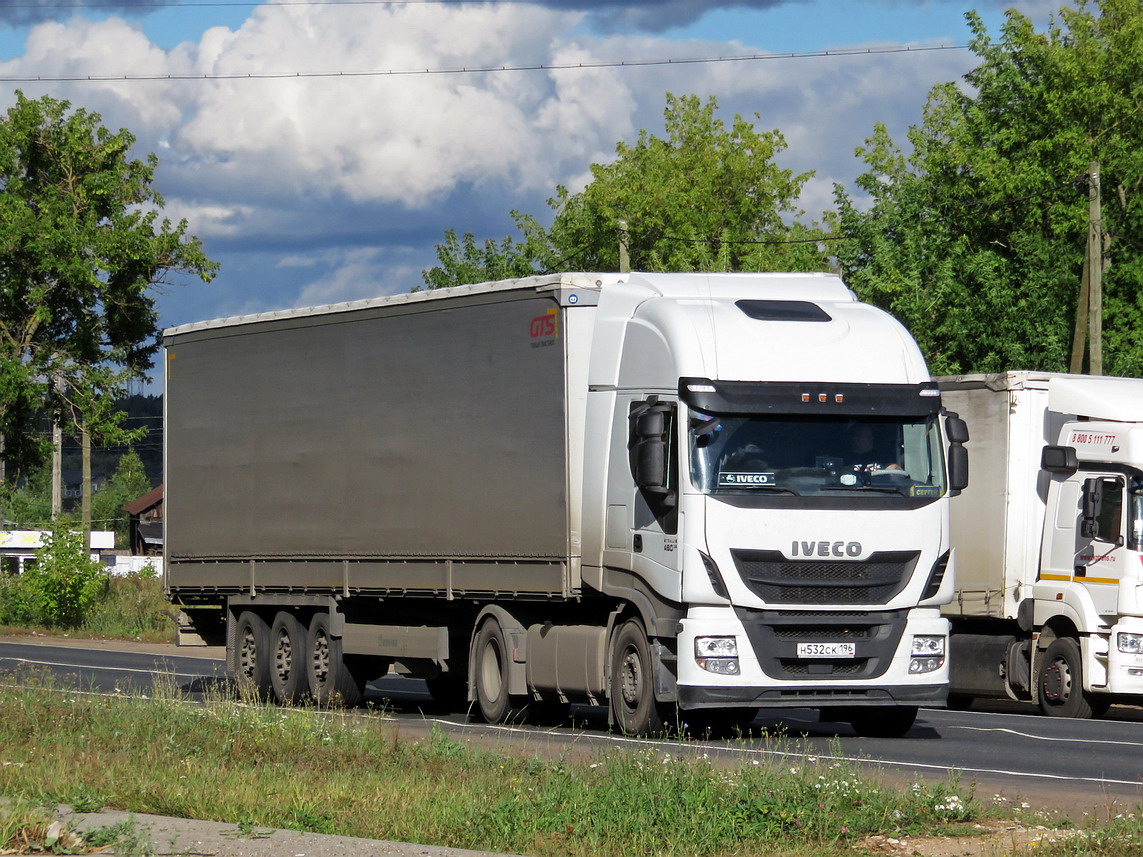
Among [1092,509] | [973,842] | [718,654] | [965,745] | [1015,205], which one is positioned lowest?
[965,745]

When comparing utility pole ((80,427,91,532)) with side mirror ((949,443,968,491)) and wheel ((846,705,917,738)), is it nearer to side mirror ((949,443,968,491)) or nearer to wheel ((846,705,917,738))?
wheel ((846,705,917,738))

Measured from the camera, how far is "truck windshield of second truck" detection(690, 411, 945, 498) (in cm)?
1433

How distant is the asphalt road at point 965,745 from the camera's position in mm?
11875

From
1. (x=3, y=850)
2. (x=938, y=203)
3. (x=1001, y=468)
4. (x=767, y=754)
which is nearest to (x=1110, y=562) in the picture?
(x=1001, y=468)

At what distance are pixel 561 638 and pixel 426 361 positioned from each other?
3.27m

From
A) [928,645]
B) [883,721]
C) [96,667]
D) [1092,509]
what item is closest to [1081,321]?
[1092,509]

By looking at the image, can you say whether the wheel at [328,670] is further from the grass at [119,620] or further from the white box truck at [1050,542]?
the grass at [119,620]

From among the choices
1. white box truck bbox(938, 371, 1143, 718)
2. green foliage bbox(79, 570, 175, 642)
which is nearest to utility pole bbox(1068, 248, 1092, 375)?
white box truck bbox(938, 371, 1143, 718)

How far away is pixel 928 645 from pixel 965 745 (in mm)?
1114

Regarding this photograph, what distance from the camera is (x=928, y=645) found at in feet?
48.2

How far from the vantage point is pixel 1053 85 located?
46688mm

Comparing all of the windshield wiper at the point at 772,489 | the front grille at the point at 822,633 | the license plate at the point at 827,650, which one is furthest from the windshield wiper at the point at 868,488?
the license plate at the point at 827,650

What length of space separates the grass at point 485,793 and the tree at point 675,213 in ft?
152

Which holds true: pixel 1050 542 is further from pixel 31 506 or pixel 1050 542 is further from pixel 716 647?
pixel 31 506
